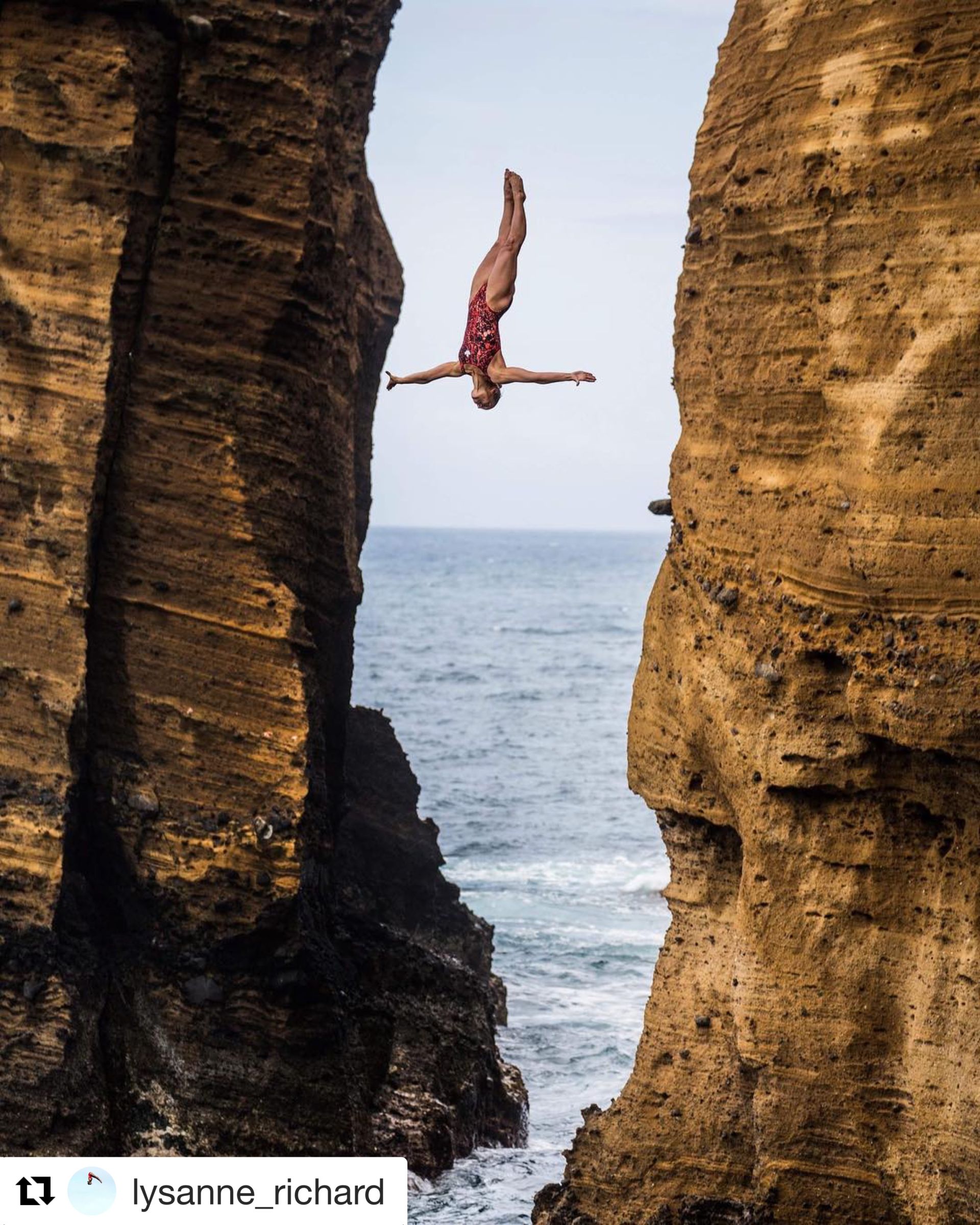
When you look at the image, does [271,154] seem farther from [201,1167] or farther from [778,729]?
[201,1167]

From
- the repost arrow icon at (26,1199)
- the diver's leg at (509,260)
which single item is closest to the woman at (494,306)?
the diver's leg at (509,260)

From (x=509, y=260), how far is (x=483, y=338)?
23.6 inches

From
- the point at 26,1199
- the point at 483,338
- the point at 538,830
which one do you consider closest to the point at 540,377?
the point at 483,338

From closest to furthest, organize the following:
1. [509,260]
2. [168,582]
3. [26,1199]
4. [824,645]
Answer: [824,645], [26,1199], [509,260], [168,582]

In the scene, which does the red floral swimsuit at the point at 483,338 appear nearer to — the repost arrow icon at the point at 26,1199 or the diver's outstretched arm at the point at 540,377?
the diver's outstretched arm at the point at 540,377

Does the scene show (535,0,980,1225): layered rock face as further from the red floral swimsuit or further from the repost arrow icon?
the repost arrow icon

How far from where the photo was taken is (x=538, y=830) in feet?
114

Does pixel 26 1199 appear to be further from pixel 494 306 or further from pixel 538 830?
pixel 538 830

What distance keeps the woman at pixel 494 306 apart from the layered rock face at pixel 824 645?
2.07m

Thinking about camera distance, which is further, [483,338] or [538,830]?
[538,830]

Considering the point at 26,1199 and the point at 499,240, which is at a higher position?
the point at 499,240

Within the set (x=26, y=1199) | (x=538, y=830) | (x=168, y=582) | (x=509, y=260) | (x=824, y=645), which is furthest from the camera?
(x=538, y=830)

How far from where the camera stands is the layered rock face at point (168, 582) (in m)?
17.3

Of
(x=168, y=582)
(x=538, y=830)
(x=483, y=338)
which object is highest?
(x=483, y=338)
